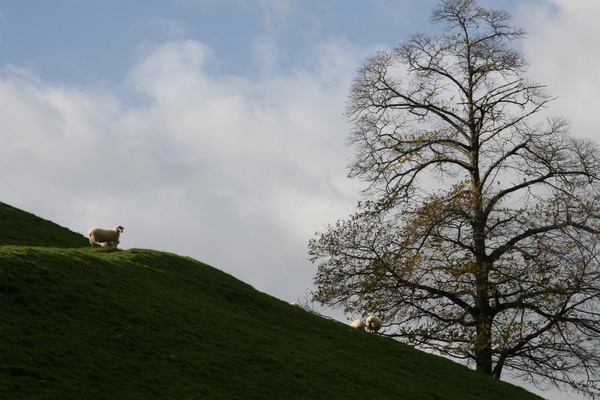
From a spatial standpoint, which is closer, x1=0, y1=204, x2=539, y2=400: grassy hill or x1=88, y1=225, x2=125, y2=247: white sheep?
x1=0, y1=204, x2=539, y2=400: grassy hill

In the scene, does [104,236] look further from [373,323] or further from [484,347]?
[484,347]

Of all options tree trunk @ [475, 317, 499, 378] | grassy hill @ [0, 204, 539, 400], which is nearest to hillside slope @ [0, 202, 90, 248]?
grassy hill @ [0, 204, 539, 400]

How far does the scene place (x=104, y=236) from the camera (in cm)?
3209

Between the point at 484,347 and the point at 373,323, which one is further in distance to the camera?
the point at 373,323

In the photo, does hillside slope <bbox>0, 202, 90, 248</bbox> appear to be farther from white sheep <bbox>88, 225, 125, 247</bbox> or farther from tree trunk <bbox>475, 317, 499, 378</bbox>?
tree trunk <bbox>475, 317, 499, 378</bbox>

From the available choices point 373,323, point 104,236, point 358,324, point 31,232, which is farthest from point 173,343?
point 31,232

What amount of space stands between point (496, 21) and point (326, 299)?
16.7 metres

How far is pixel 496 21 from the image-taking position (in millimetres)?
38625

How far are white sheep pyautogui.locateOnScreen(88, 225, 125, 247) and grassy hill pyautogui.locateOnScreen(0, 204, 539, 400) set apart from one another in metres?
2.03

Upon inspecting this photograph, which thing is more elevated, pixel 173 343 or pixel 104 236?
pixel 104 236

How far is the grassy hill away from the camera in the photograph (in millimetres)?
17766

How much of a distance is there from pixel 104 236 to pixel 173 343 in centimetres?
1207

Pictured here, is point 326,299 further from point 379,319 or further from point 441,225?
point 441,225

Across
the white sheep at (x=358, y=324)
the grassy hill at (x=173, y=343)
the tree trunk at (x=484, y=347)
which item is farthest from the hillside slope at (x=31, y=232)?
the tree trunk at (x=484, y=347)
